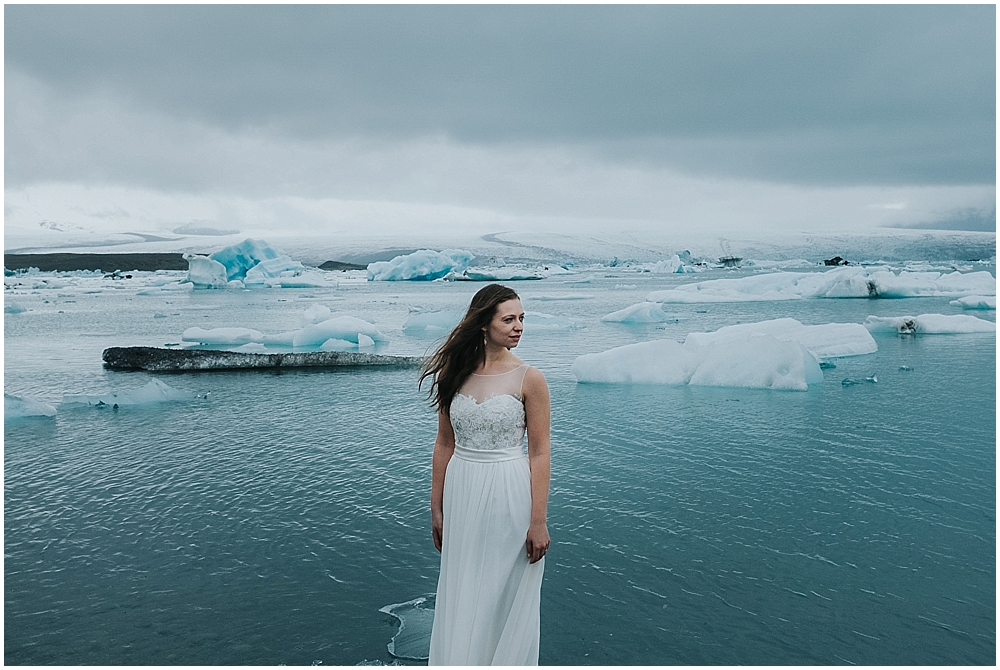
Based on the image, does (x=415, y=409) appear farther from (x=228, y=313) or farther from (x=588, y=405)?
(x=228, y=313)

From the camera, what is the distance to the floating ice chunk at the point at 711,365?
7121 mm

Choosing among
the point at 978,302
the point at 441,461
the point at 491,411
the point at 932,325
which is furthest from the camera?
the point at 978,302

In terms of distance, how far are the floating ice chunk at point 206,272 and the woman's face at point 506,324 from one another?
29.3m

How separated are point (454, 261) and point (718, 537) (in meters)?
30.1

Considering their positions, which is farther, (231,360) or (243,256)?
(243,256)

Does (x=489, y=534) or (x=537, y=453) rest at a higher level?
(x=537, y=453)

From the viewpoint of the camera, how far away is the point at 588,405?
647 cm

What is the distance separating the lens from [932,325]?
1163cm

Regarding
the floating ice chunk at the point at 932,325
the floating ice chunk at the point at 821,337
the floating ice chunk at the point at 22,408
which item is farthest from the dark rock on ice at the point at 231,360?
the floating ice chunk at the point at 932,325

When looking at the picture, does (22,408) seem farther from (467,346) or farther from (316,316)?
(316,316)

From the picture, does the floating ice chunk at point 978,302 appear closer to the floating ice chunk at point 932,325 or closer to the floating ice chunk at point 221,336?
the floating ice chunk at point 932,325

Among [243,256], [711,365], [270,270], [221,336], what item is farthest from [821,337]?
[270,270]

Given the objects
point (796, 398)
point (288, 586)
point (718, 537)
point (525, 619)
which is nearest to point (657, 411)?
point (796, 398)

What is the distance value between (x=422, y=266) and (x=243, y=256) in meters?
7.35
